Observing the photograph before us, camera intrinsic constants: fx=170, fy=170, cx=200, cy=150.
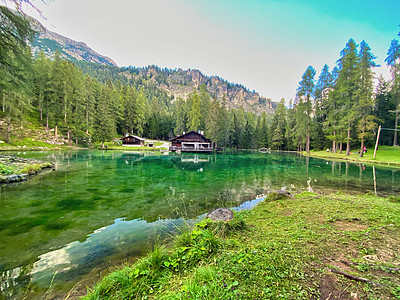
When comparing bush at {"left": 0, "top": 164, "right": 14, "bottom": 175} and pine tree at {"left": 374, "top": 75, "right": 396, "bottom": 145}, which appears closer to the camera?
bush at {"left": 0, "top": 164, "right": 14, "bottom": 175}

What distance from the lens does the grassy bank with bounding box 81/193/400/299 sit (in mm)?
2352

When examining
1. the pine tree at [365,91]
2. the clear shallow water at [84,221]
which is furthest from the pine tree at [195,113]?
the clear shallow water at [84,221]

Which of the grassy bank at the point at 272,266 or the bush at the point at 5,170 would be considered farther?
the bush at the point at 5,170

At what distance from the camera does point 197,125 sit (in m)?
57.8

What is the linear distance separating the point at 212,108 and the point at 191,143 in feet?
45.1

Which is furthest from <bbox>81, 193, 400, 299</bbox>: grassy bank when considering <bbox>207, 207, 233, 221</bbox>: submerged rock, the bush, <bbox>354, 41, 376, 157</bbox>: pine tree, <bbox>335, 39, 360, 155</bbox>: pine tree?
<bbox>335, 39, 360, 155</bbox>: pine tree

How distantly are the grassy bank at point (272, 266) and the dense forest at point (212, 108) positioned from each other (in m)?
12.1

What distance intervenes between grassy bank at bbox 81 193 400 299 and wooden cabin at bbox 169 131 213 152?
4631cm

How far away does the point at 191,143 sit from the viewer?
2053 inches

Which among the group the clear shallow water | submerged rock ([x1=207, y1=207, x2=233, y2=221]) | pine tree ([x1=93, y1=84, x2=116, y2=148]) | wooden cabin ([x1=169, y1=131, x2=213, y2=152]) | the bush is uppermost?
pine tree ([x1=93, y1=84, x2=116, y2=148])

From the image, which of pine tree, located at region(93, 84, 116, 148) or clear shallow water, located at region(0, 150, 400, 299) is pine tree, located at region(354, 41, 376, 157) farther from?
pine tree, located at region(93, 84, 116, 148)

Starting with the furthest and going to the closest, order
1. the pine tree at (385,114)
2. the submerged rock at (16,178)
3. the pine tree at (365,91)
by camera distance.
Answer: the pine tree at (385,114)
the pine tree at (365,91)
the submerged rock at (16,178)

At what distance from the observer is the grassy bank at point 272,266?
7.72 feet

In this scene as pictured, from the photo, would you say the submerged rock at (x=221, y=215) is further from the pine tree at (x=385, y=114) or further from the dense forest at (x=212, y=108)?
the pine tree at (x=385, y=114)
